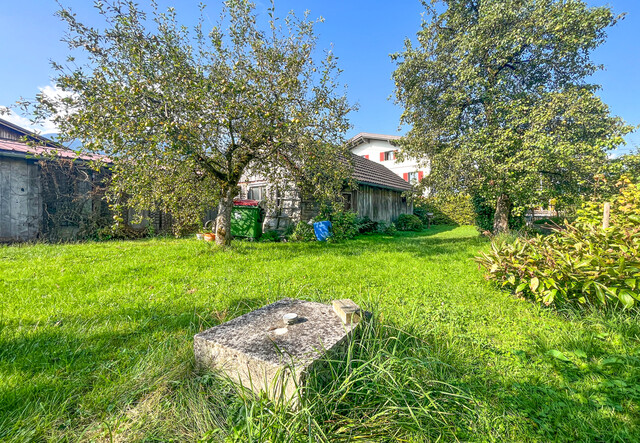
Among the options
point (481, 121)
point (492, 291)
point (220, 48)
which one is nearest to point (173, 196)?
point (220, 48)

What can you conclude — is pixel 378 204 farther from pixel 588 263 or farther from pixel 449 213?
pixel 588 263

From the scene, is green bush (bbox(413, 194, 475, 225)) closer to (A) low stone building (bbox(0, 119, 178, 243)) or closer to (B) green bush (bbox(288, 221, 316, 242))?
(B) green bush (bbox(288, 221, 316, 242))

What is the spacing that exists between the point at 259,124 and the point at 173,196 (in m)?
2.59

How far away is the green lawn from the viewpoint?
55.2 inches

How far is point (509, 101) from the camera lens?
25.5 feet

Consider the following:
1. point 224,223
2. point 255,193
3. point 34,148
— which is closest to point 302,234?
point 224,223

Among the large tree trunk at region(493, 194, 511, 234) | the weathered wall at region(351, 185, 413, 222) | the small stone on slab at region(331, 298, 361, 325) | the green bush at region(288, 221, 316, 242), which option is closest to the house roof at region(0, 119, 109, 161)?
the small stone on slab at region(331, 298, 361, 325)

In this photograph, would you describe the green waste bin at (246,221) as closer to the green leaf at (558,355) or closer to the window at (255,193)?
the window at (255,193)

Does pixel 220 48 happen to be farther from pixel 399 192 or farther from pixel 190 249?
pixel 399 192

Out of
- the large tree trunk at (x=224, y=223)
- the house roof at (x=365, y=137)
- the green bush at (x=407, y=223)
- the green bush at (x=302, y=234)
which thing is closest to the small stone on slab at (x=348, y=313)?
the large tree trunk at (x=224, y=223)

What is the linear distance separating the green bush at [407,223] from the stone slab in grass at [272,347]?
1345 cm

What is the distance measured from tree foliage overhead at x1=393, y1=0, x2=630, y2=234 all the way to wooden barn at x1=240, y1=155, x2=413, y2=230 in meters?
3.23

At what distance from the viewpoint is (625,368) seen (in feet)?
6.46

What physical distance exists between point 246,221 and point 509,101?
941 cm
